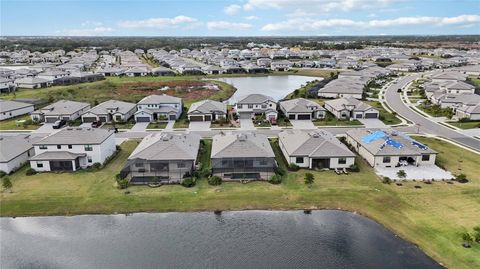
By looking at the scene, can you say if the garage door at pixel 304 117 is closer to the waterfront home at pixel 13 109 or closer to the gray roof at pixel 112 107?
the gray roof at pixel 112 107

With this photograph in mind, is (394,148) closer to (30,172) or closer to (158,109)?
(158,109)

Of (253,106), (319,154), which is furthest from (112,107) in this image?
(319,154)

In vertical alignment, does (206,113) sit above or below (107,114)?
above

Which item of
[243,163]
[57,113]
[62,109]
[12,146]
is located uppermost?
[62,109]

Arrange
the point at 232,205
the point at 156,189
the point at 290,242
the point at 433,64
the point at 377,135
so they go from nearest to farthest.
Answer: the point at 290,242 → the point at 232,205 → the point at 156,189 → the point at 377,135 → the point at 433,64

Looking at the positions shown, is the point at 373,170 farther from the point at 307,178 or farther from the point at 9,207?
the point at 9,207

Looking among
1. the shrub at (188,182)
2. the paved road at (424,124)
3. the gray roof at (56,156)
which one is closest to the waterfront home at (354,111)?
the paved road at (424,124)

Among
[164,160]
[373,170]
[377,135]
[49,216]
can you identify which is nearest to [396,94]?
[377,135]

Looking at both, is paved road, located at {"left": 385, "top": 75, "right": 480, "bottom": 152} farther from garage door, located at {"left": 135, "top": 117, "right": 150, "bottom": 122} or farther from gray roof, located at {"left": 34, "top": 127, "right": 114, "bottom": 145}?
gray roof, located at {"left": 34, "top": 127, "right": 114, "bottom": 145}
